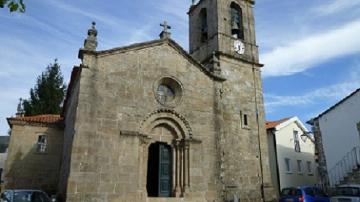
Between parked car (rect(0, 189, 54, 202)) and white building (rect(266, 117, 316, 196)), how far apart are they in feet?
57.5

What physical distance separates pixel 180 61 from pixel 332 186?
36.4 feet

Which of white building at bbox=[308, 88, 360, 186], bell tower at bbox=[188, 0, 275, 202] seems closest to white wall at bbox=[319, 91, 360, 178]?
white building at bbox=[308, 88, 360, 186]

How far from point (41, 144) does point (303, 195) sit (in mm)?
15223

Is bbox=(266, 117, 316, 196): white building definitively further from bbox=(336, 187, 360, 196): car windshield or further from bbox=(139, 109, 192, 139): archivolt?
bbox=(139, 109, 192, 139): archivolt

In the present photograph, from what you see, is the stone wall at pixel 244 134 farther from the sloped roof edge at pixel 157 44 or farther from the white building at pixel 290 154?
the white building at pixel 290 154

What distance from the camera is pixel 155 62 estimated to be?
15891 millimetres

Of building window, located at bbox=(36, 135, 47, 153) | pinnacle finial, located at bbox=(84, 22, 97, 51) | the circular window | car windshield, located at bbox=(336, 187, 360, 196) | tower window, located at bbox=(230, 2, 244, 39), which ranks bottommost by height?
car windshield, located at bbox=(336, 187, 360, 196)

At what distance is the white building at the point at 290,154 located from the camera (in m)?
25.3

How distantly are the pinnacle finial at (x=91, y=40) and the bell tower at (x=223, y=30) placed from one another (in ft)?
24.8

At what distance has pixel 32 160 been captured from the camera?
64.2 feet

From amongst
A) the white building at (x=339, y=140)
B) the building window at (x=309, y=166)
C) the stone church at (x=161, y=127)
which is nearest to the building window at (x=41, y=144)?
the stone church at (x=161, y=127)

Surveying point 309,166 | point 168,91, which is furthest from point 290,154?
point 168,91

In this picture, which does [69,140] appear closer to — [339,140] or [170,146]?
[170,146]

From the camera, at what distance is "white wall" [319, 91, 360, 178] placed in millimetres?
17781
